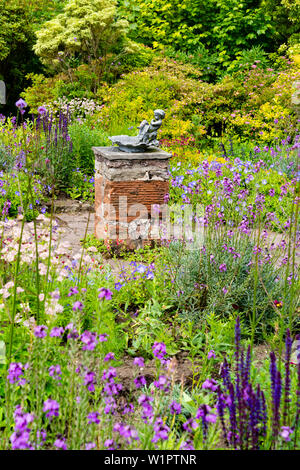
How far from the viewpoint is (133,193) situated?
5156 millimetres

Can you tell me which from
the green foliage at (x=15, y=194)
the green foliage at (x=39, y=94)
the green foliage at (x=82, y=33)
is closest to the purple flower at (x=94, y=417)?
the green foliage at (x=15, y=194)

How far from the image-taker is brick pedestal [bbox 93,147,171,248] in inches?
199

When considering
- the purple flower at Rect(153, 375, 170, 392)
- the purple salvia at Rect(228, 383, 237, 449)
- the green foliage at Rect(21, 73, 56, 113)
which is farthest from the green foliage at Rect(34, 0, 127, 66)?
the purple salvia at Rect(228, 383, 237, 449)

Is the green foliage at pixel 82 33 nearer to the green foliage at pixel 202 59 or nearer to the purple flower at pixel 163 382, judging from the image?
the green foliage at pixel 202 59

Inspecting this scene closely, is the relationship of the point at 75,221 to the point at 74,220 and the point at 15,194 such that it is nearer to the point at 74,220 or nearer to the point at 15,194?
the point at 74,220

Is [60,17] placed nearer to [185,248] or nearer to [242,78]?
[242,78]

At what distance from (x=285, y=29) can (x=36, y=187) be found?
9.14 metres

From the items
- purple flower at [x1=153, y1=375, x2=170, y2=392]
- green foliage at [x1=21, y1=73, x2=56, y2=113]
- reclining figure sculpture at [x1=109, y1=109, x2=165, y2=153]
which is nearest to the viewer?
purple flower at [x1=153, y1=375, x2=170, y2=392]

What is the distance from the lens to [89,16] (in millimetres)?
10867

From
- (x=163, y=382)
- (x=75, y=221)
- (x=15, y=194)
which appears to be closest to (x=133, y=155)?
(x=75, y=221)

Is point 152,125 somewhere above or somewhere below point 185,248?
above

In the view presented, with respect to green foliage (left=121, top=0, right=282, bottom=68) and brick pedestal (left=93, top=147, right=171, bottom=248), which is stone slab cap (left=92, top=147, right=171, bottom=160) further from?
green foliage (left=121, top=0, right=282, bottom=68)

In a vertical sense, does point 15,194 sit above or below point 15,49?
below

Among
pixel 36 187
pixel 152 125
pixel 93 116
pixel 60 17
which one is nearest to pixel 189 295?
pixel 152 125
